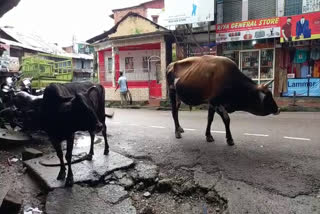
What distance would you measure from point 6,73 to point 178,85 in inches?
201

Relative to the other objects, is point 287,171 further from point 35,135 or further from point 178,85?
point 35,135

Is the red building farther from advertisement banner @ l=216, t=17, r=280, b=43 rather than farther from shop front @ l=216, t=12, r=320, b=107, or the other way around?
shop front @ l=216, t=12, r=320, b=107

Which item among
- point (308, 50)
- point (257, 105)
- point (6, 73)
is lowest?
point (257, 105)

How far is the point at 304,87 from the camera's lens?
1277 centimetres

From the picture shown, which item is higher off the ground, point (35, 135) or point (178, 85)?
point (178, 85)

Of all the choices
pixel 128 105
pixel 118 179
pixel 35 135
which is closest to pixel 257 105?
pixel 118 179

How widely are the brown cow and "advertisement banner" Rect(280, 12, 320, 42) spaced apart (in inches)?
330

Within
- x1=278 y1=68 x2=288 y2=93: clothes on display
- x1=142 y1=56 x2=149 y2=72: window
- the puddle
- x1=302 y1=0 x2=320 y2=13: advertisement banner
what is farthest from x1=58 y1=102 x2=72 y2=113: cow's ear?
x1=142 y1=56 x2=149 y2=72: window

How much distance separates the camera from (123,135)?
22.0 ft

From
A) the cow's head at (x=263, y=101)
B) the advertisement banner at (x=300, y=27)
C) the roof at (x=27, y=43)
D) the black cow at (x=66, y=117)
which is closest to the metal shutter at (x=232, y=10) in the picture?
the advertisement banner at (x=300, y=27)

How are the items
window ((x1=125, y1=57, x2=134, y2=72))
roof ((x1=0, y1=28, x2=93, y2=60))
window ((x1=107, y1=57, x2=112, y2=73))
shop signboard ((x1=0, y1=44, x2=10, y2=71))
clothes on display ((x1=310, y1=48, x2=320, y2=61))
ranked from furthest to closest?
roof ((x1=0, y1=28, x2=93, y2=60)) < window ((x1=107, y1=57, x2=112, y2=73)) < window ((x1=125, y1=57, x2=134, y2=72)) < clothes on display ((x1=310, y1=48, x2=320, y2=61)) < shop signboard ((x1=0, y1=44, x2=10, y2=71))

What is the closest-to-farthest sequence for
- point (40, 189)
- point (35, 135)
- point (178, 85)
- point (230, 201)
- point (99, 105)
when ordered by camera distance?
point (230, 201) < point (40, 189) < point (99, 105) < point (178, 85) < point (35, 135)

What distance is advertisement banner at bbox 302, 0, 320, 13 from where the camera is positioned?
466 inches

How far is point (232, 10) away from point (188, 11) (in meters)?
2.26
